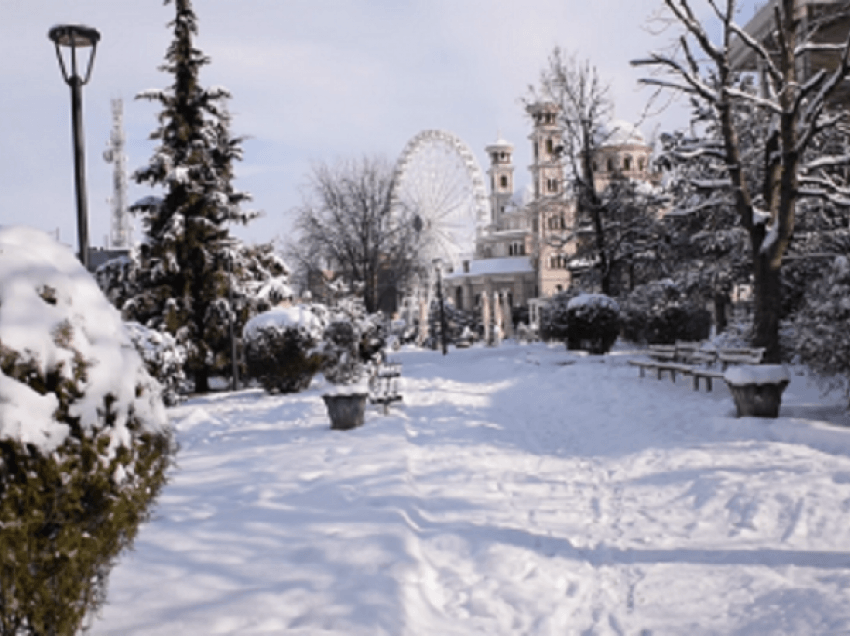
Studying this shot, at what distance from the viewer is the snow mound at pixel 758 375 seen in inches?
352

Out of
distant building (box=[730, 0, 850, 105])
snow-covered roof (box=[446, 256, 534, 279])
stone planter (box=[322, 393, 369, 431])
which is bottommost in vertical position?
stone planter (box=[322, 393, 369, 431])

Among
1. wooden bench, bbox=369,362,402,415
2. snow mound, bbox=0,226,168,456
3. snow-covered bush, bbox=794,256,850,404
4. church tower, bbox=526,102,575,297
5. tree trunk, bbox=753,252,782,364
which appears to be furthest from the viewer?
church tower, bbox=526,102,575,297

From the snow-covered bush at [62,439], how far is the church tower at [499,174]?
3690 inches

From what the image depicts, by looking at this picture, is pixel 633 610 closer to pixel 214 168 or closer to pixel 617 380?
pixel 617 380

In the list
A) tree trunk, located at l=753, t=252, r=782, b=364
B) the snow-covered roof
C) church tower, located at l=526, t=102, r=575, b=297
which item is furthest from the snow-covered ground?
the snow-covered roof

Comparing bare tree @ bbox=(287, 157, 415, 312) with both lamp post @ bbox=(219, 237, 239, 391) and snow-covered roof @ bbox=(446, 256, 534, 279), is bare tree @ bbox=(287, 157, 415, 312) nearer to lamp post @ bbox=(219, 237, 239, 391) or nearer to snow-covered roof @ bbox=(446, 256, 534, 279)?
lamp post @ bbox=(219, 237, 239, 391)

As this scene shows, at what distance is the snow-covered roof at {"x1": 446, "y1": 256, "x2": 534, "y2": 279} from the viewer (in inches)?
3236

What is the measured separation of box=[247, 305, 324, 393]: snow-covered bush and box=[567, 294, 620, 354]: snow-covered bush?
1010 centimetres

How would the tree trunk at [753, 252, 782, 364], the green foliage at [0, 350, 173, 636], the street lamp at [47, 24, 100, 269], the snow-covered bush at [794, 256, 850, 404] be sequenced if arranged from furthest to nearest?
the tree trunk at [753, 252, 782, 364]
the snow-covered bush at [794, 256, 850, 404]
the street lamp at [47, 24, 100, 269]
the green foliage at [0, 350, 173, 636]

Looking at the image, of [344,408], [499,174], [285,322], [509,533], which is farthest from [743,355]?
[499,174]

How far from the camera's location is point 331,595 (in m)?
4.33

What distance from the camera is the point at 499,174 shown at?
3794 inches

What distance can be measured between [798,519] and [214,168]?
18.9m

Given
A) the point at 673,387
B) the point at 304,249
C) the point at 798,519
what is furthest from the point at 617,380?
the point at 304,249
